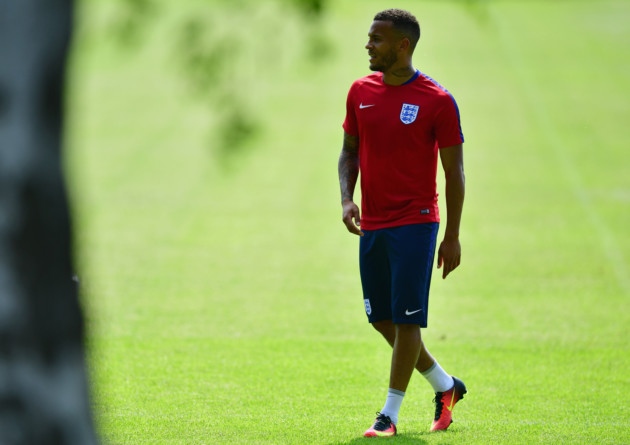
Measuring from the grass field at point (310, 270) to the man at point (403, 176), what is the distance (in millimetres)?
406

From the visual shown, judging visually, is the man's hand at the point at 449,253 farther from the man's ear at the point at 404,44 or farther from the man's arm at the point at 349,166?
the man's ear at the point at 404,44

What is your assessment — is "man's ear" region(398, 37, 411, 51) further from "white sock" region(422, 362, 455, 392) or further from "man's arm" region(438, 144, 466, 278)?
"white sock" region(422, 362, 455, 392)

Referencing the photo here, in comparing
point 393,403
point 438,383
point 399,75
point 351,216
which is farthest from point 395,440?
point 399,75

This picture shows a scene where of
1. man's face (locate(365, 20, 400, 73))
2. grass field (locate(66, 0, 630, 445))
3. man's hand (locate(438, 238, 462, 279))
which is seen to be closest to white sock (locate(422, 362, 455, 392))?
grass field (locate(66, 0, 630, 445))

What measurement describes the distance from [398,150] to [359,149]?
0.39 metres

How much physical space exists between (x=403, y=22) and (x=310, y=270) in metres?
7.78

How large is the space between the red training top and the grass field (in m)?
0.66

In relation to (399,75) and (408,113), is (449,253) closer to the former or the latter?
(408,113)

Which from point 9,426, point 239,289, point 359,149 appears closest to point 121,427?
point 359,149

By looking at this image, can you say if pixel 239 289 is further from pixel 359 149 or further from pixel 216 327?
pixel 359 149

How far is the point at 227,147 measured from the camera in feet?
12.9

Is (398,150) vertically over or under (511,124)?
over

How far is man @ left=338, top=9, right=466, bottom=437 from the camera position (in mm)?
7043

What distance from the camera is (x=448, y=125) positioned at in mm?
7000
